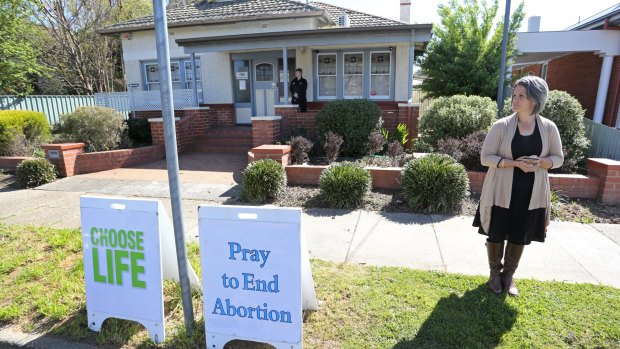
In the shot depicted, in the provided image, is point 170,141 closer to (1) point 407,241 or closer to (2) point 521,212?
(2) point 521,212

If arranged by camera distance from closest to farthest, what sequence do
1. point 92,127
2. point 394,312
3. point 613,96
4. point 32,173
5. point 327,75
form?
1. point 394,312
2. point 32,173
3. point 92,127
4. point 613,96
5. point 327,75

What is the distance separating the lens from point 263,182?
239 inches

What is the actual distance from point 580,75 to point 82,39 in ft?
78.8

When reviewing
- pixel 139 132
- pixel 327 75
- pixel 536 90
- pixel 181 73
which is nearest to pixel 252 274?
pixel 536 90

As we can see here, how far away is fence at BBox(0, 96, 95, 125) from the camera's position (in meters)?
14.0

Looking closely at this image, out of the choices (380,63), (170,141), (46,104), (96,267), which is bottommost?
(96,267)

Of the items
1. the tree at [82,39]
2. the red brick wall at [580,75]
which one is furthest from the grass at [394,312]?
the tree at [82,39]

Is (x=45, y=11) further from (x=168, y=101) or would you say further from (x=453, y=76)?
(x=168, y=101)

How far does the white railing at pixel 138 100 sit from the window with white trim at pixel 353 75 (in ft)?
18.1

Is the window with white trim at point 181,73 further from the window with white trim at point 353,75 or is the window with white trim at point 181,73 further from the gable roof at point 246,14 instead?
the window with white trim at point 353,75

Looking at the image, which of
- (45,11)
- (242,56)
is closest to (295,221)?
(242,56)

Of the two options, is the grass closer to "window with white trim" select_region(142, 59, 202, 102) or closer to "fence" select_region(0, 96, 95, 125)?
"window with white trim" select_region(142, 59, 202, 102)

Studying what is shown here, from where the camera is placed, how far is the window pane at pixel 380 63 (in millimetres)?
12688

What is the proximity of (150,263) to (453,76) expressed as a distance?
13.2m
